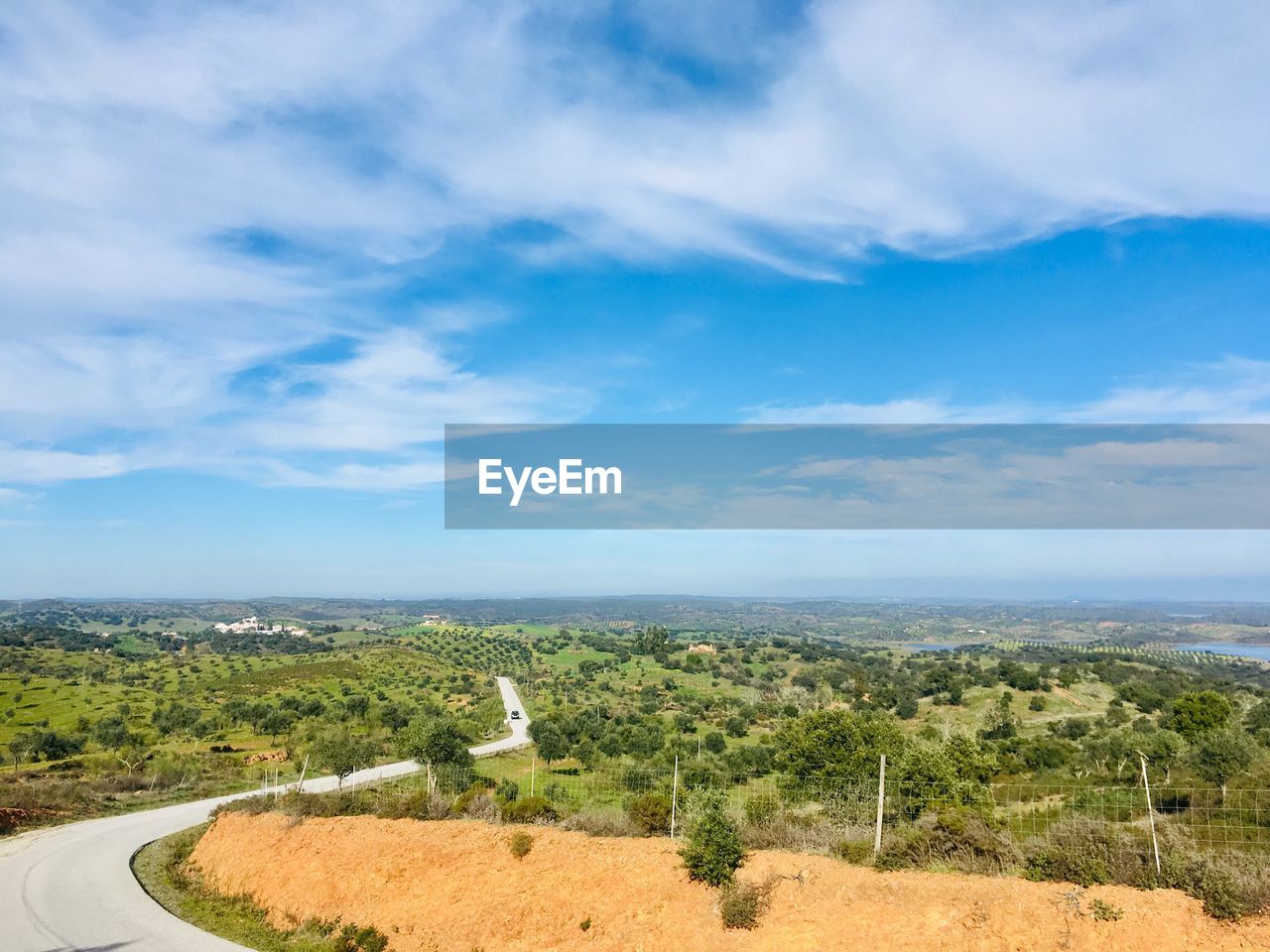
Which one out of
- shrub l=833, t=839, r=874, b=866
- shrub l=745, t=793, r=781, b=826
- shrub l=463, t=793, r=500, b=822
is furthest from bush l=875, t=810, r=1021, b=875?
shrub l=463, t=793, r=500, b=822

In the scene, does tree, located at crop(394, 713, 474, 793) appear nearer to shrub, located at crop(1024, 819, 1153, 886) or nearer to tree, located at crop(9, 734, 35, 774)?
shrub, located at crop(1024, 819, 1153, 886)

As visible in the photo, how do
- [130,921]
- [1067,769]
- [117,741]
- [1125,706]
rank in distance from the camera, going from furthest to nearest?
[1125,706], [117,741], [1067,769], [130,921]

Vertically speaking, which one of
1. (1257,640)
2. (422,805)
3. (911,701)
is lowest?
(1257,640)

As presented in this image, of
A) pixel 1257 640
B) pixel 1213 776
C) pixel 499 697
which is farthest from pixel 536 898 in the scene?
pixel 1257 640

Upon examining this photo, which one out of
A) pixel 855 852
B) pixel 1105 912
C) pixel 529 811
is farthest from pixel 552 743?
pixel 1105 912

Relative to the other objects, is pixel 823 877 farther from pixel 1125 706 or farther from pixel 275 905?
pixel 1125 706

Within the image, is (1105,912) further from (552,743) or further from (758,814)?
(552,743)
